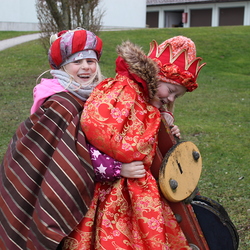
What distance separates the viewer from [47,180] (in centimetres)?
216

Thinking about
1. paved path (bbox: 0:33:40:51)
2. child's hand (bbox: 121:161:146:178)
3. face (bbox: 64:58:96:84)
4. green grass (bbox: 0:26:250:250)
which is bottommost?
green grass (bbox: 0:26:250:250)

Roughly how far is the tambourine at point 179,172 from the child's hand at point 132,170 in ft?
0.54

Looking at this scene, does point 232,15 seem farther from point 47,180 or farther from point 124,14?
point 47,180

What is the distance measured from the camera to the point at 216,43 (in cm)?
1742

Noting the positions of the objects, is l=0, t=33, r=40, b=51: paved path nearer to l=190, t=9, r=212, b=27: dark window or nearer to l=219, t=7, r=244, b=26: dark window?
l=190, t=9, r=212, b=27: dark window

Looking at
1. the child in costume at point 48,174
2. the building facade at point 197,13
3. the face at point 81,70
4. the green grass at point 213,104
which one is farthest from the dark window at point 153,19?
the child in costume at point 48,174

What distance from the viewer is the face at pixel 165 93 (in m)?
2.38

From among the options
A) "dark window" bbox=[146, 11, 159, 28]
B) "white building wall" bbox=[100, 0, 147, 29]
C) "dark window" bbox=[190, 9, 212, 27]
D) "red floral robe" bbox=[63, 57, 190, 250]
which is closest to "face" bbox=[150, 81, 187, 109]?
"red floral robe" bbox=[63, 57, 190, 250]

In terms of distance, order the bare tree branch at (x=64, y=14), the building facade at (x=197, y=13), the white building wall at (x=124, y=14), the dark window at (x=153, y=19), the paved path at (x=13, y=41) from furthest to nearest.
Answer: the dark window at (x=153, y=19) < the building facade at (x=197, y=13) < the white building wall at (x=124, y=14) < the paved path at (x=13, y=41) < the bare tree branch at (x=64, y=14)

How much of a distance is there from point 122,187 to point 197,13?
3560 centimetres

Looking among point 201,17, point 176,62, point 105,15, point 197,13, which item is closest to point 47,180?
point 176,62

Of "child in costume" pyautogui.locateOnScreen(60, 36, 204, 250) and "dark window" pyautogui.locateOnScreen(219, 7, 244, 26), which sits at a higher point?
"dark window" pyautogui.locateOnScreen(219, 7, 244, 26)

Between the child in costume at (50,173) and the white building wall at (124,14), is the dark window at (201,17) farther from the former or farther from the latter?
the child in costume at (50,173)

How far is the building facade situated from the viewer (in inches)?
1340
